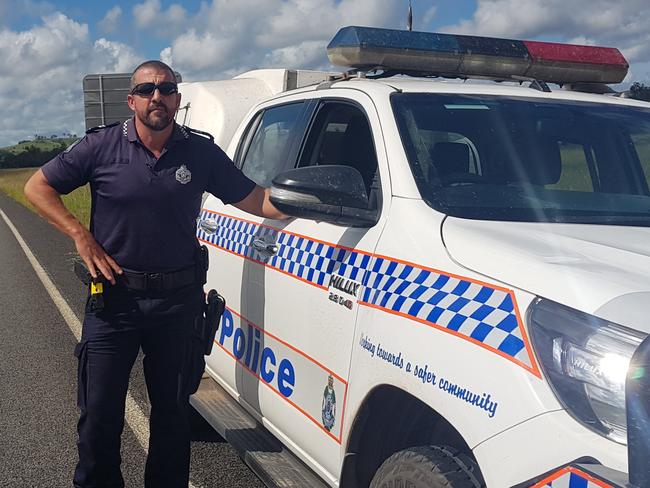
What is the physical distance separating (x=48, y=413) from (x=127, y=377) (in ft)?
6.60

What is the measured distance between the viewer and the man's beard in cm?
337

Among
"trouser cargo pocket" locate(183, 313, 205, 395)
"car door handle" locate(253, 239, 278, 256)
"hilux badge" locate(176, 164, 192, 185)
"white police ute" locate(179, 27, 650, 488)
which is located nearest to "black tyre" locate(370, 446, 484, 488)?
"white police ute" locate(179, 27, 650, 488)

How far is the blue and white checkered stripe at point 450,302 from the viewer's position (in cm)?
193

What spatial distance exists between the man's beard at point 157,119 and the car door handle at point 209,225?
965mm

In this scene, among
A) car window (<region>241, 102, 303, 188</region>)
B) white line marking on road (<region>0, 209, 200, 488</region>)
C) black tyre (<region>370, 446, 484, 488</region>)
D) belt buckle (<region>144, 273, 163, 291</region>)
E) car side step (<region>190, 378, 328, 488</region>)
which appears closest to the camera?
black tyre (<region>370, 446, 484, 488</region>)

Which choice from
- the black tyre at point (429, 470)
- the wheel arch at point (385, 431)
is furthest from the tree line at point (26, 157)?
→ the black tyre at point (429, 470)

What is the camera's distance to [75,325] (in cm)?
758

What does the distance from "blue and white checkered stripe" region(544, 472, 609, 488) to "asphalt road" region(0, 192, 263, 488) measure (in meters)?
2.57

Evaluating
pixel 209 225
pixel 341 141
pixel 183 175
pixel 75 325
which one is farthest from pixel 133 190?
pixel 75 325

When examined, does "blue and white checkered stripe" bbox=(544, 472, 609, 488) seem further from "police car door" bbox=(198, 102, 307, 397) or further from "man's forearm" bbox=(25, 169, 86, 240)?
"man's forearm" bbox=(25, 169, 86, 240)

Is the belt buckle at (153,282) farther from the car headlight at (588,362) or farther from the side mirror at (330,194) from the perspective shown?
the car headlight at (588,362)

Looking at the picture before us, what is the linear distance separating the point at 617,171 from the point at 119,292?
6.99ft

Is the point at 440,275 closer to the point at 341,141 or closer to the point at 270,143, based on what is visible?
the point at 341,141

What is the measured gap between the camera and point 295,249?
3193 mm
